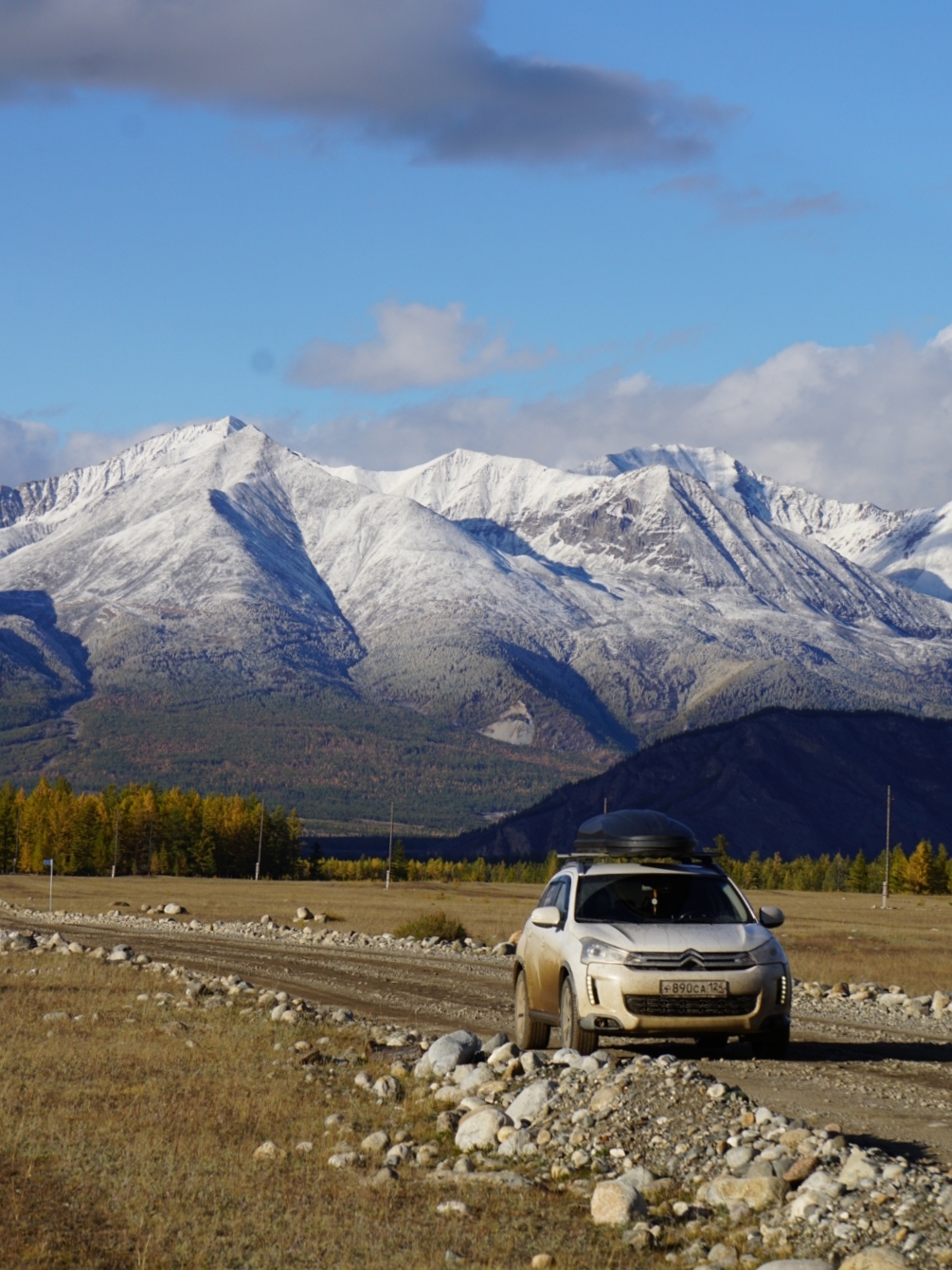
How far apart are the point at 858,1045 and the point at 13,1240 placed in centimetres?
1284

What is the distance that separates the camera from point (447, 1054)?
17359mm

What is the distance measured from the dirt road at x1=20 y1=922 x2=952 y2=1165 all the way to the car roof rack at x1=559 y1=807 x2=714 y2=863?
2452 mm

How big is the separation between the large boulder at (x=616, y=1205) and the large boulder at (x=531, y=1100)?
273 centimetres

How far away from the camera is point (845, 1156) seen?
11.5 meters

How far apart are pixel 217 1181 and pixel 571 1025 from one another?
20.2ft

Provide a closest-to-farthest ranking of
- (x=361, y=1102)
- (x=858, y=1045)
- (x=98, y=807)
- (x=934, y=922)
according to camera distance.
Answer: (x=361, y=1102), (x=858, y=1045), (x=934, y=922), (x=98, y=807)


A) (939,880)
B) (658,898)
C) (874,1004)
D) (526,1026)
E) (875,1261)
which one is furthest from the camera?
(939,880)

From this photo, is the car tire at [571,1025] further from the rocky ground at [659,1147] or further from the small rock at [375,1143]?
the small rock at [375,1143]

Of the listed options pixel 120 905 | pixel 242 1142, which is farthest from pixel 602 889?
pixel 120 905

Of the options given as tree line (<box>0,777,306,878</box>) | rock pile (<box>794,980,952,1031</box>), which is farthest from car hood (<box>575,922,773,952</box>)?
tree line (<box>0,777,306,878</box>)

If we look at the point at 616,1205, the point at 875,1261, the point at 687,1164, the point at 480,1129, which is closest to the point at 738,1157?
the point at 687,1164

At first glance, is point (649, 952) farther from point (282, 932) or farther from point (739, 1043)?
point (282, 932)

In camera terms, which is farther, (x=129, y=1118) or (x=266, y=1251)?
(x=129, y=1118)

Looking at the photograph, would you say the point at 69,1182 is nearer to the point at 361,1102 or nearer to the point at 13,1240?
the point at 13,1240
